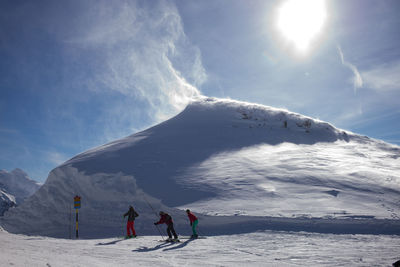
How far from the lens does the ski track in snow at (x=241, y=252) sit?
6471mm

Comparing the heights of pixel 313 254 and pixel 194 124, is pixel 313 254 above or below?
below

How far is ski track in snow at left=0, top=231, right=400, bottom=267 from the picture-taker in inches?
255

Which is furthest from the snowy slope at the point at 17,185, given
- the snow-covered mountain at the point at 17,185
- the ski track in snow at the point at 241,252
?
the ski track in snow at the point at 241,252

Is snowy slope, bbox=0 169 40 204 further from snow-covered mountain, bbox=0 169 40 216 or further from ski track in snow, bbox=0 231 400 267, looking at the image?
ski track in snow, bbox=0 231 400 267

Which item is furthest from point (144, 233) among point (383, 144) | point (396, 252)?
point (383, 144)

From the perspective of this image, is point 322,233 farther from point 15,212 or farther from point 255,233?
point 15,212

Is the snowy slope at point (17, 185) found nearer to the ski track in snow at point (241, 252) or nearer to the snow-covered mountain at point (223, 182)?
the snow-covered mountain at point (223, 182)

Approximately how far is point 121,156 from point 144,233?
8.58m

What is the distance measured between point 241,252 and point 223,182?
7162 millimetres

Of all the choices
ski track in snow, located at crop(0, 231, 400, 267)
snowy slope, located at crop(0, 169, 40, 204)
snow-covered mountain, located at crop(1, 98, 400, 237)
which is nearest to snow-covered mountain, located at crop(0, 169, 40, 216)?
snowy slope, located at crop(0, 169, 40, 204)

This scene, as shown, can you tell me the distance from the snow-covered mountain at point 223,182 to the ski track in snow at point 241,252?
1503mm

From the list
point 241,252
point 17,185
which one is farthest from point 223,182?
point 17,185

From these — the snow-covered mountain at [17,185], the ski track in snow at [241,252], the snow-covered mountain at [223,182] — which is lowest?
the ski track in snow at [241,252]

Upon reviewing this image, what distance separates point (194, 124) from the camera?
2834cm
